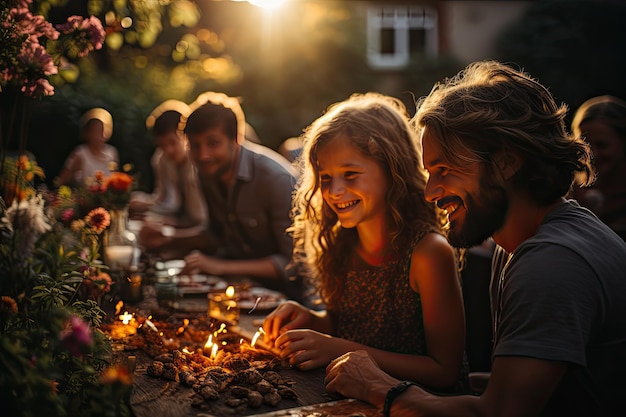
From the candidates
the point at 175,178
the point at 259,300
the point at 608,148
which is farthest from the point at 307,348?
the point at 175,178

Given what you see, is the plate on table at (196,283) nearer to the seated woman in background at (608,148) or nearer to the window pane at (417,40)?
the seated woman in background at (608,148)

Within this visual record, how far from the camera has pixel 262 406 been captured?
6.09 ft

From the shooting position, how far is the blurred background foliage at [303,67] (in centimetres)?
1226

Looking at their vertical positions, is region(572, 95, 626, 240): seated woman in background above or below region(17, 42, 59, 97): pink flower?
below

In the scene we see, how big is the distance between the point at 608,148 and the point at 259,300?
9.13 ft

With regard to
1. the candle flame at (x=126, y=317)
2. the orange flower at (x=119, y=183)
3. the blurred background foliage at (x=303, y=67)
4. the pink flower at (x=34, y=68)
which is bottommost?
the candle flame at (x=126, y=317)

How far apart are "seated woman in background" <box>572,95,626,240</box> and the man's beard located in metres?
2.73

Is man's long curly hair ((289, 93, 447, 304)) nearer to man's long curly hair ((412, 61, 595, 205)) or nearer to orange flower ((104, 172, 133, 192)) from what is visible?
man's long curly hair ((412, 61, 595, 205))

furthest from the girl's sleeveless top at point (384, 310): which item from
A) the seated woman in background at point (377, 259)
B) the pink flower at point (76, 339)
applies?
the pink flower at point (76, 339)

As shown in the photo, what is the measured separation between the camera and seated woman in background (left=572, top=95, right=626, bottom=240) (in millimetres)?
4566

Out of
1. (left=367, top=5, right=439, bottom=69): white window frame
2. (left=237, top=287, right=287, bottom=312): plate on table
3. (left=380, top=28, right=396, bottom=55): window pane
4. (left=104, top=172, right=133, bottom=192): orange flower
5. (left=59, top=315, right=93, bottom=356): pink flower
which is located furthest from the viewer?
(left=380, top=28, right=396, bottom=55): window pane

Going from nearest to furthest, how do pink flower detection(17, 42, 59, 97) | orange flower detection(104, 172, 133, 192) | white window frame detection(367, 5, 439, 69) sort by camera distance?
pink flower detection(17, 42, 59, 97) < orange flower detection(104, 172, 133, 192) < white window frame detection(367, 5, 439, 69)

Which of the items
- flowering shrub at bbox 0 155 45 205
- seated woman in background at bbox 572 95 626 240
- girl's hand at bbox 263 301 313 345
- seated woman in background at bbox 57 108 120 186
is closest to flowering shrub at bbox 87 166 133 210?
flowering shrub at bbox 0 155 45 205

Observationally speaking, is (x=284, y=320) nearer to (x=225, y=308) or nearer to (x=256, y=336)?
(x=256, y=336)
